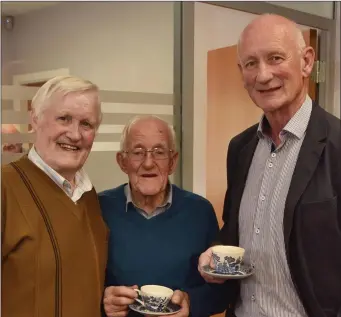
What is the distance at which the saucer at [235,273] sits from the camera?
1228mm

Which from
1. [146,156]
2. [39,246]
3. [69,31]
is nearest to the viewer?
[39,246]

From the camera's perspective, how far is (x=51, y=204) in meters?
1.23

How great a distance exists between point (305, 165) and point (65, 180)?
60 centimetres

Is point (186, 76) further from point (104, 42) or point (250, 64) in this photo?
point (250, 64)

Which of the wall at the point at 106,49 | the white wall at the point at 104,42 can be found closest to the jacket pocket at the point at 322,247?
the wall at the point at 106,49

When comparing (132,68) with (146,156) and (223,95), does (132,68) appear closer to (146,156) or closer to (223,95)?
(223,95)

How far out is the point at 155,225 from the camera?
57.8 inches

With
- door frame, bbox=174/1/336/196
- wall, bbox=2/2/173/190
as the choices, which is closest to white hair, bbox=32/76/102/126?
wall, bbox=2/2/173/190

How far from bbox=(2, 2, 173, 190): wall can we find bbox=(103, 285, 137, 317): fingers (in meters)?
0.87

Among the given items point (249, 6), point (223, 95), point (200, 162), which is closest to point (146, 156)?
point (200, 162)

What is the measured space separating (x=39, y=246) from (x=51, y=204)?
109 mm

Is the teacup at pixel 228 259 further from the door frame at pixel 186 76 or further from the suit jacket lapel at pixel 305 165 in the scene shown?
the door frame at pixel 186 76

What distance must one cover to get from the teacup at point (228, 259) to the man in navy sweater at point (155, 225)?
0.16 metres

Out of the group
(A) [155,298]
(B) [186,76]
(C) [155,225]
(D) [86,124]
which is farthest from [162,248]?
(B) [186,76]
